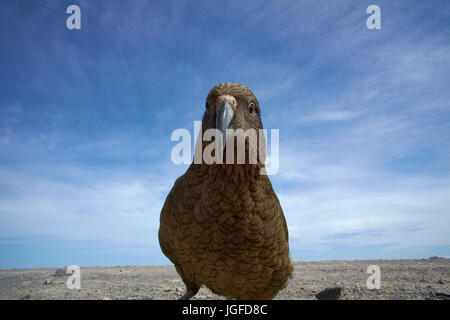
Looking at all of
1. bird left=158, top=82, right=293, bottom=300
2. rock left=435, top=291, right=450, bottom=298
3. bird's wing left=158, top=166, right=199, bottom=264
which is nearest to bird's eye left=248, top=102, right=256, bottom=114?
bird left=158, top=82, right=293, bottom=300

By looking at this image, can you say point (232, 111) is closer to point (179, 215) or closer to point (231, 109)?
point (231, 109)

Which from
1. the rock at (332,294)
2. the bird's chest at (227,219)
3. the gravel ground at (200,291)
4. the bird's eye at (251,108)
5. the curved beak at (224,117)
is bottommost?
the gravel ground at (200,291)

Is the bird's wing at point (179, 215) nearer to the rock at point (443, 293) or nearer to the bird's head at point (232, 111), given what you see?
the bird's head at point (232, 111)

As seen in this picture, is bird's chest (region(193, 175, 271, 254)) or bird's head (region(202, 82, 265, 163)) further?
bird's chest (region(193, 175, 271, 254))

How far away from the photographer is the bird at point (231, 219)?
3350mm

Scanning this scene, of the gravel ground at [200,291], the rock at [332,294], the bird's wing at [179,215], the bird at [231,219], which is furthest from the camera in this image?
the gravel ground at [200,291]

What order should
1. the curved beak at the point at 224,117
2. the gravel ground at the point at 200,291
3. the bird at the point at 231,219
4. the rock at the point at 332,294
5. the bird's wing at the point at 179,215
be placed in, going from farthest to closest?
1. the gravel ground at the point at 200,291
2. the rock at the point at 332,294
3. the bird's wing at the point at 179,215
4. the bird at the point at 231,219
5. the curved beak at the point at 224,117

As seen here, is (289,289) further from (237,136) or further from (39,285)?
(39,285)

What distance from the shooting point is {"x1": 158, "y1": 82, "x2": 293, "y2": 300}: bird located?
11.0ft

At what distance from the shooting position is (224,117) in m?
3.01

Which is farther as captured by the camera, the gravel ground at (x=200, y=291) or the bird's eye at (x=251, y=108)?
the gravel ground at (x=200, y=291)

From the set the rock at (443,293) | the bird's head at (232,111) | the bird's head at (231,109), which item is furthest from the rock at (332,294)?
the bird's head at (231,109)

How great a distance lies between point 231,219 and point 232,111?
1210 mm

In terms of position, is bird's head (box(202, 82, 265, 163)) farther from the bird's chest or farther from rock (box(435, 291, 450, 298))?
rock (box(435, 291, 450, 298))
